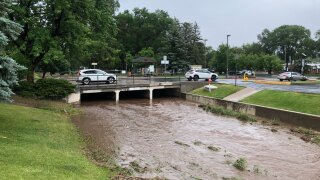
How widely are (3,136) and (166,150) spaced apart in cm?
635

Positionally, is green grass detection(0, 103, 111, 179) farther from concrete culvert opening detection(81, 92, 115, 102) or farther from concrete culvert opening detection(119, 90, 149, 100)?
concrete culvert opening detection(119, 90, 149, 100)

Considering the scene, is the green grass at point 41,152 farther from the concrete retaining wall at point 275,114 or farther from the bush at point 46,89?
the concrete retaining wall at point 275,114

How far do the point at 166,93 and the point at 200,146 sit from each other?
28643mm

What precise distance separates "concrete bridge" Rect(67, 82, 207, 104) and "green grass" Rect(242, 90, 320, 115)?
1243cm

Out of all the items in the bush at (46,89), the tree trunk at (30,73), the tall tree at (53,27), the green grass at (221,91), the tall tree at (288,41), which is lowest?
the green grass at (221,91)

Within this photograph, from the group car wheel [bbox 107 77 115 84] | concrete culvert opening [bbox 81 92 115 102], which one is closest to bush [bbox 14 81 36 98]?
concrete culvert opening [bbox 81 92 115 102]

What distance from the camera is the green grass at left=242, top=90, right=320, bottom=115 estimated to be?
2431cm

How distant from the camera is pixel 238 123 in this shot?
2483 cm

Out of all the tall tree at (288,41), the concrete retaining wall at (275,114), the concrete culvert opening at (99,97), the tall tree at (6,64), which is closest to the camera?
the tall tree at (6,64)

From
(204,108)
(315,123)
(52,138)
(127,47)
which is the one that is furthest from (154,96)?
(127,47)

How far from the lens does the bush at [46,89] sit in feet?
95.4

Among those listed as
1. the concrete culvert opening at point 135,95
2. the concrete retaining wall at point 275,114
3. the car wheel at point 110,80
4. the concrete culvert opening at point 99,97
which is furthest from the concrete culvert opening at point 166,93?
the concrete retaining wall at point 275,114

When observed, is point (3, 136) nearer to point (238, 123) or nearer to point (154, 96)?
point (238, 123)

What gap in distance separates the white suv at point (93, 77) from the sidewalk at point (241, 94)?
13917mm
